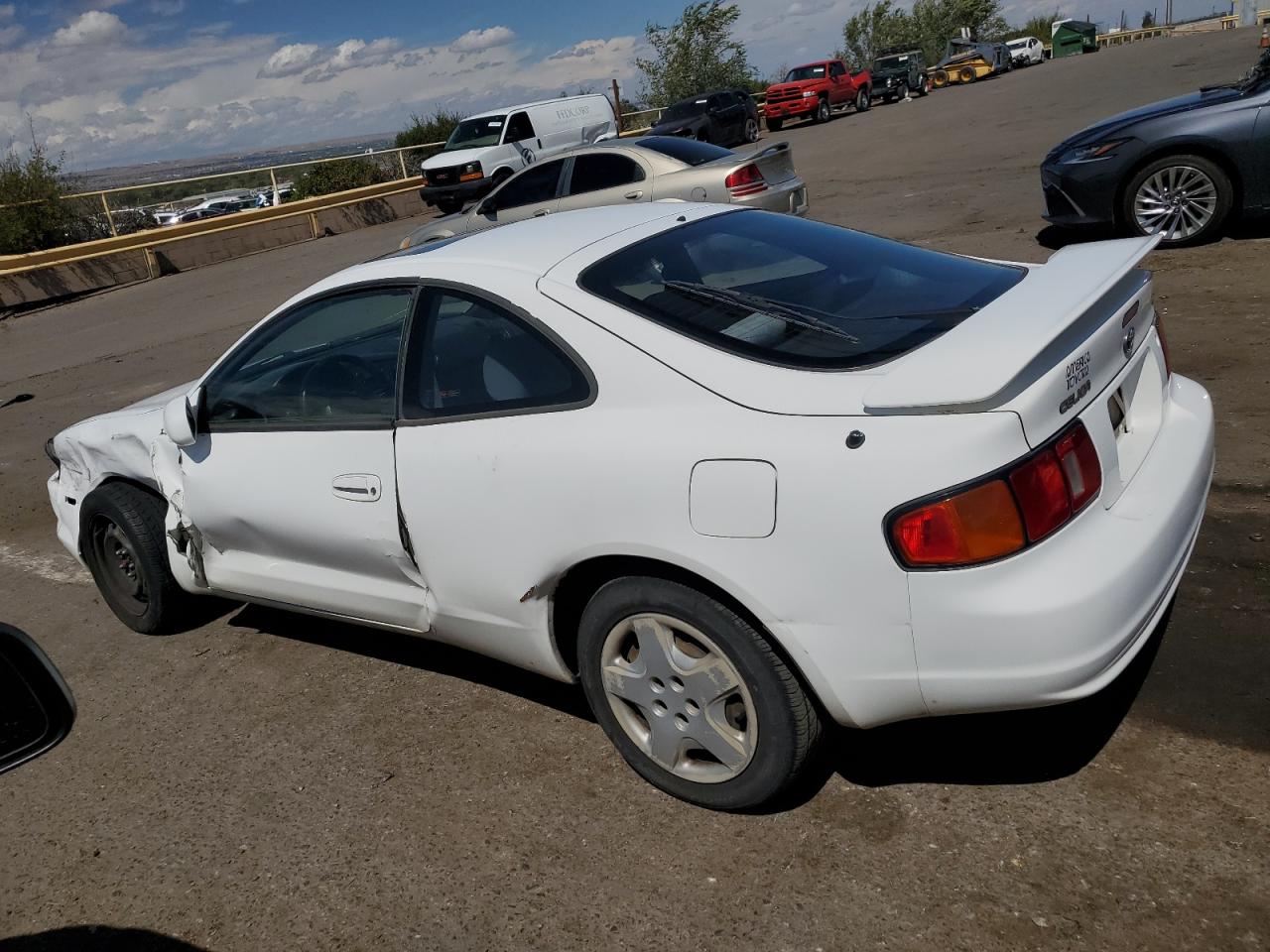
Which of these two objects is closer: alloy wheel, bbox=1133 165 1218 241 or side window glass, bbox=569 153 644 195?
alloy wheel, bbox=1133 165 1218 241

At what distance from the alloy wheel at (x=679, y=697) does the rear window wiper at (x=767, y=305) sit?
0.91 metres

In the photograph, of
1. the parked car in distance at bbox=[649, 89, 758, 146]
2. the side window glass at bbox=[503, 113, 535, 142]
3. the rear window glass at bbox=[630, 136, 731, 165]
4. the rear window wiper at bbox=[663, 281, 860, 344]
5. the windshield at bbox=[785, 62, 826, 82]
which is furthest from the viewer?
the windshield at bbox=[785, 62, 826, 82]

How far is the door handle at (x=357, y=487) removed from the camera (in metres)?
3.39

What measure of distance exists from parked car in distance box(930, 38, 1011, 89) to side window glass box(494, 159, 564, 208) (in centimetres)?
3563

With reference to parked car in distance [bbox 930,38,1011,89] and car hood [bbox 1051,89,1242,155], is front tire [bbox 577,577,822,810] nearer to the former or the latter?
car hood [bbox 1051,89,1242,155]

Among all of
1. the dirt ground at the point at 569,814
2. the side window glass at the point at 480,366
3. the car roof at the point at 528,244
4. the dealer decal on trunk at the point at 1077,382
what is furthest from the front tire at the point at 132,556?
the dealer decal on trunk at the point at 1077,382

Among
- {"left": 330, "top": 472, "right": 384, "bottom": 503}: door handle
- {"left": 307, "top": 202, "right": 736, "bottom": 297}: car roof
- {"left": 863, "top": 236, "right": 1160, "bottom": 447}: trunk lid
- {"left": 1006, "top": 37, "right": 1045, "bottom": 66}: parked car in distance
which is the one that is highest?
{"left": 307, "top": 202, "right": 736, "bottom": 297}: car roof

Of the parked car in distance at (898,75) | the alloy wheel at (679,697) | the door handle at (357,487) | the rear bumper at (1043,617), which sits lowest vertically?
the parked car in distance at (898,75)

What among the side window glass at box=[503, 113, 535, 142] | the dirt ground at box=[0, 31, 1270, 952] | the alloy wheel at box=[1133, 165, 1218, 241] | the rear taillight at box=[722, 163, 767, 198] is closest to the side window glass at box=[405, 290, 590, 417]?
A: the dirt ground at box=[0, 31, 1270, 952]

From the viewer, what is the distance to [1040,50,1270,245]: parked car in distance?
798 centimetres

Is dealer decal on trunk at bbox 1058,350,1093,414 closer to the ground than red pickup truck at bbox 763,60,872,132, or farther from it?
farther from it

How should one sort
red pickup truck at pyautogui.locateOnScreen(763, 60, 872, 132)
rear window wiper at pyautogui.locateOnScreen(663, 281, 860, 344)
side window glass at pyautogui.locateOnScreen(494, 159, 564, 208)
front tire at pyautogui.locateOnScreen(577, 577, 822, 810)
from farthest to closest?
red pickup truck at pyautogui.locateOnScreen(763, 60, 872, 132)
side window glass at pyautogui.locateOnScreen(494, 159, 564, 208)
rear window wiper at pyautogui.locateOnScreen(663, 281, 860, 344)
front tire at pyautogui.locateOnScreen(577, 577, 822, 810)

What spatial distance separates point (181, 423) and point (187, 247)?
19384mm

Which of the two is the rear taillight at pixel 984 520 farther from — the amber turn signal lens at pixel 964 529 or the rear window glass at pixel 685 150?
the rear window glass at pixel 685 150
